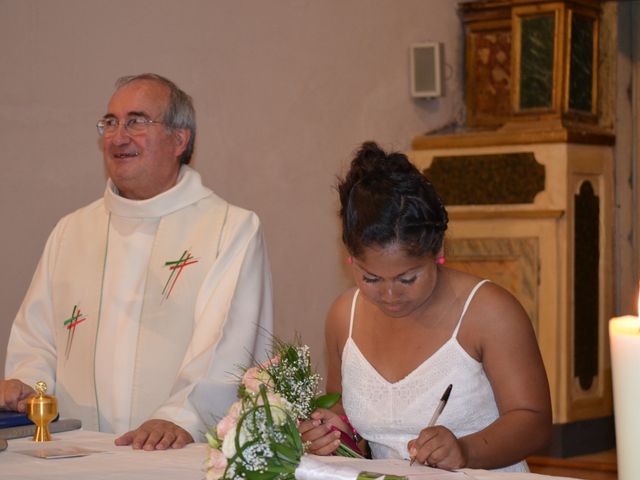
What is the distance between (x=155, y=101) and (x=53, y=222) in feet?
4.81

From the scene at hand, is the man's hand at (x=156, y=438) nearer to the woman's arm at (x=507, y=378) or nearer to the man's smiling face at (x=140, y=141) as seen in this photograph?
the woman's arm at (x=507, y=378)

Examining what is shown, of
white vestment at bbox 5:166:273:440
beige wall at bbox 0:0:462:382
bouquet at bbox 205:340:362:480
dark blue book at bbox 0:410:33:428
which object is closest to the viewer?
bouquet at bbox 205:340:362:480

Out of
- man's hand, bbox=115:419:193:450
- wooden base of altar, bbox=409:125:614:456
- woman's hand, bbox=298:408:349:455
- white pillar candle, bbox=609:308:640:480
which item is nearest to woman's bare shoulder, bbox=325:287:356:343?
man's hand, bbox=115:419:193:450

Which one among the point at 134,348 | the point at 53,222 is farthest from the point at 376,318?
the point at 53,222

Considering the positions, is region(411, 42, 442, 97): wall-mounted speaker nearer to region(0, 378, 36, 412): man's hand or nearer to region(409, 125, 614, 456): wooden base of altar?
region(409, 125, 614, 456): wooden base of altar

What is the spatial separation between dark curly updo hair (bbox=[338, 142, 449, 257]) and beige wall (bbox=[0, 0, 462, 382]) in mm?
2811

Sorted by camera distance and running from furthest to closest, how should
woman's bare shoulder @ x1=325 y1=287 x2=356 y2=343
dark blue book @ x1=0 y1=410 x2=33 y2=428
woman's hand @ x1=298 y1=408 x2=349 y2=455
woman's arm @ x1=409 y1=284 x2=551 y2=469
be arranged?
woman's bare shoulder @ x1=325 y1=287 x2=356 y2=343 → dark blue book @ x1=0 y1=410 x2=33 y2=428 → woman's arm @ x1=409 y1=284 x2=551 y2=469 → woman's hand @ x1=298 y1=408 x2=349 y2=455

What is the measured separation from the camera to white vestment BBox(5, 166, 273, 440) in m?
4.05

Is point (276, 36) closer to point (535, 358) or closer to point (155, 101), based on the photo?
point (155, 101)

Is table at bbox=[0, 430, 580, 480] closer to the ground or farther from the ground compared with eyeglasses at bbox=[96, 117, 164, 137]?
closer to the ground

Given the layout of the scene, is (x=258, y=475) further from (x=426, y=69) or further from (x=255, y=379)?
(x=426, y=69)

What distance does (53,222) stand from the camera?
5449mm

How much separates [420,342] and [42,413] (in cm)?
101

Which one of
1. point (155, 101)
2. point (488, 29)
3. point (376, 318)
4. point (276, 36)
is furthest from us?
point (488, 29)
